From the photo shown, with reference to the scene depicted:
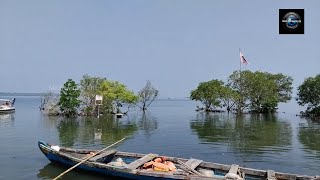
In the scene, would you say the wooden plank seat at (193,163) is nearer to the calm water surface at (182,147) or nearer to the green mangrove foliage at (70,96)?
the calm water surface at (182,147)

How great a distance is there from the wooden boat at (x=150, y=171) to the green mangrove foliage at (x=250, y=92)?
6091 centimetres

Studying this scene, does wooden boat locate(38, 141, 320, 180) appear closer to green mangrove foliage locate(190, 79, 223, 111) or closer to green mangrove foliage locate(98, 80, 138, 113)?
green mangrove foliage locate(98, 80, 138, 113)

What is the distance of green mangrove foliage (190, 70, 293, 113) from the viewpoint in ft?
257

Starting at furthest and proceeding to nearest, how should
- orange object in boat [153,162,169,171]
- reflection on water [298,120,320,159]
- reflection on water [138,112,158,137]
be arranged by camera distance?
reflection on water [138,112,158,137] → reflection on water [298,120,320,159] → orange object in boat [153,162,169,171]

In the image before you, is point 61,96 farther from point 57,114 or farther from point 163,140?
point 163,140

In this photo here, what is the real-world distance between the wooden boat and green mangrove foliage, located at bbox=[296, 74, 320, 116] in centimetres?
5193

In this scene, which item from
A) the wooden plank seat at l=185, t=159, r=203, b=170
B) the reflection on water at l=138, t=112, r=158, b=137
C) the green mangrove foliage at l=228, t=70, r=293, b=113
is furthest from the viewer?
the green mangrove foliage at l=228, t=70, r=293, b=113

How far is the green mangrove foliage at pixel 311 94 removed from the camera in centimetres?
6469

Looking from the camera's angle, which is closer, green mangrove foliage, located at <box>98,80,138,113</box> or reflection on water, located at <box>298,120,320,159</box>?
reflection on water, located at <box>298,120,320,159</box>

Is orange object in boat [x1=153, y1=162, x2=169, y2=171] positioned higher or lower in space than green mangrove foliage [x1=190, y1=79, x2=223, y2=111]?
lower

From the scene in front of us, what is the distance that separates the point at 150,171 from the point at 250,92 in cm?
6564

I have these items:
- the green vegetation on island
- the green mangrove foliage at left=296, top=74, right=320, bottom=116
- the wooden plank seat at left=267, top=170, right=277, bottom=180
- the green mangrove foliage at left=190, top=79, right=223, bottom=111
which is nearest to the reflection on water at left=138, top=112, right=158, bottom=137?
the green vegetation on island

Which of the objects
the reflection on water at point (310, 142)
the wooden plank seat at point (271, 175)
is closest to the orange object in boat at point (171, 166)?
the wooden plank seat at point (271, 175)

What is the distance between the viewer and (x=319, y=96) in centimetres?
6475
